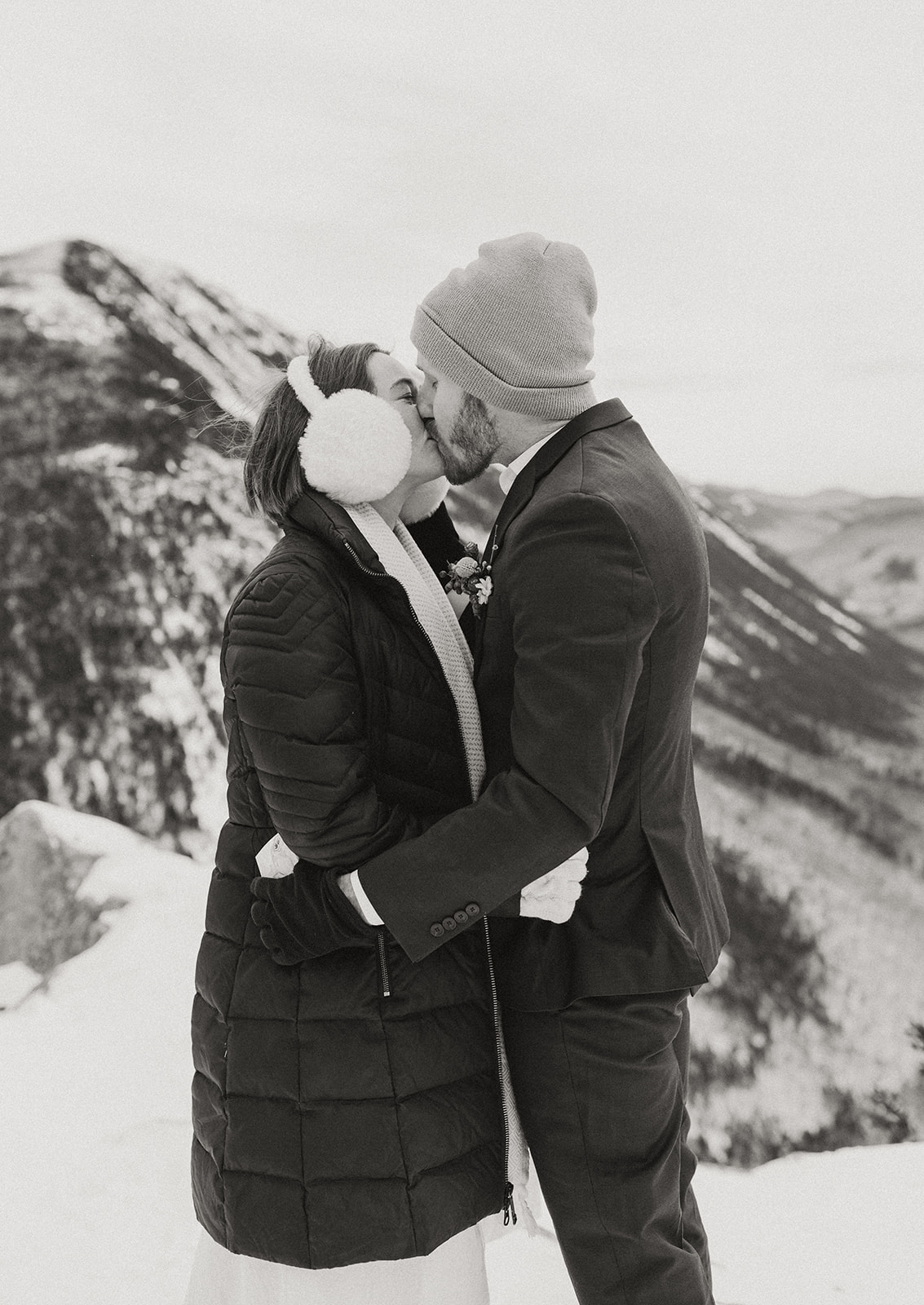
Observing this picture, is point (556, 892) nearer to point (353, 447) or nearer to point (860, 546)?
point (353, 447)

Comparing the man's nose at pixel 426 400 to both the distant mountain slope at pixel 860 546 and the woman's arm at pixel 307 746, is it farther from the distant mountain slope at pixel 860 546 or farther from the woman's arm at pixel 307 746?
the distant mountain slope at pixel 860 546

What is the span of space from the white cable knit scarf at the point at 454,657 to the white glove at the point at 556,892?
0.15 m

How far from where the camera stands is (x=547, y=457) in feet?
4.40

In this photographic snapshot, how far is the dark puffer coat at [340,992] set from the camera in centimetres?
125

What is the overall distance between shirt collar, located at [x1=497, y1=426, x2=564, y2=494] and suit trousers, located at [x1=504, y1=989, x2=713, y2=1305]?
2.08 ft

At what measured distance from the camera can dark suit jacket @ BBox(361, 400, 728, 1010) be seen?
120cm

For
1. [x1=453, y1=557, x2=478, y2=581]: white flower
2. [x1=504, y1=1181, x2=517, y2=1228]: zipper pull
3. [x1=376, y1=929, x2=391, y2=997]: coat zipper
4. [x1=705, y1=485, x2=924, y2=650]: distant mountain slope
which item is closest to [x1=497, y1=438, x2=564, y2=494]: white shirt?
[x1=453, y1=557, x2=478, y2=581]: white flower

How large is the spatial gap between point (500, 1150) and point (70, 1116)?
133 centimetres

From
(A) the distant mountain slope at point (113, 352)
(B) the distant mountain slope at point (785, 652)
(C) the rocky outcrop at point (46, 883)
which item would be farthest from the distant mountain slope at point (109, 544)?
(B) the distant mountain slope at point (785, 652)

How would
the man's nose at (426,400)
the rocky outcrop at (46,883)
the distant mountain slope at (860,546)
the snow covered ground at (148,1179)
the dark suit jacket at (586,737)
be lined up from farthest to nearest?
the distant mountain slope at (860,546) → the rocky outcrop at (46,883) → the snow covered ground at (148,1179) → the man's nose at (426,400) → the dark suit jacket at (586,737)

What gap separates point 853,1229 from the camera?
2.22 meters

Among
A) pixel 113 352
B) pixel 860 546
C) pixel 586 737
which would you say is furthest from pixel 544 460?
pixel 860 546

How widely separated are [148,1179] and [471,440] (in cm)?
157

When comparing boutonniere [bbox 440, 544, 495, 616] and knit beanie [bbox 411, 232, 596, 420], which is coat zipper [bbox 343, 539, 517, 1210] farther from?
knit beanie [bbox 411, 232, 596, 420]
